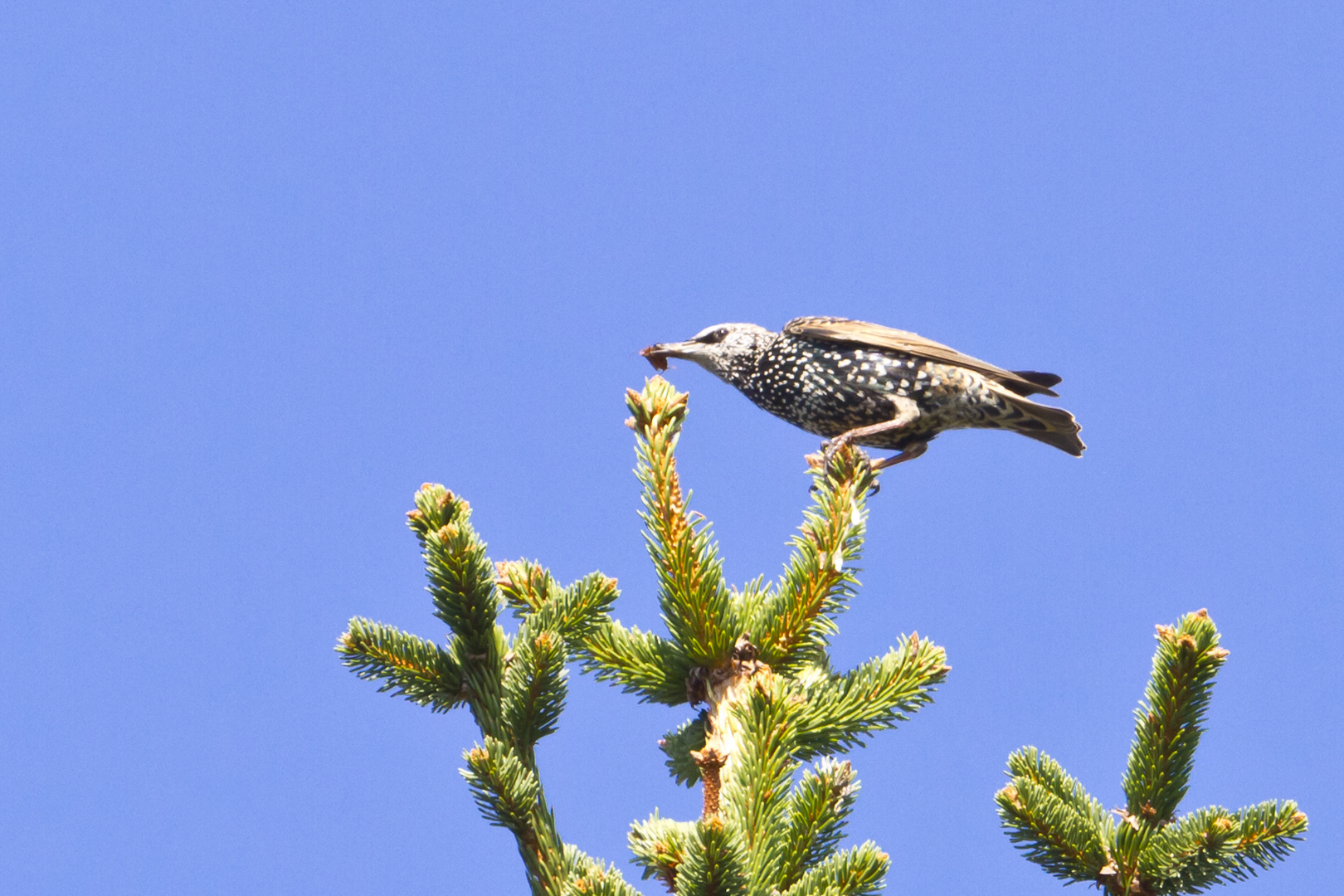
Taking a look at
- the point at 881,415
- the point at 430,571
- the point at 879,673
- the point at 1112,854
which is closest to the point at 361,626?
the point at 430,571

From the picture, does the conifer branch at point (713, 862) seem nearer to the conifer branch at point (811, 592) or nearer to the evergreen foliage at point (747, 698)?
the evergreen foliage at point (747, 698)

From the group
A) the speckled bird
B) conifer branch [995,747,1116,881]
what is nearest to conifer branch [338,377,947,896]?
conifer branch [995,747,1116,881]

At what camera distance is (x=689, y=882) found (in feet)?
8.15

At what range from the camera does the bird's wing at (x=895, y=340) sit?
21.8 ft

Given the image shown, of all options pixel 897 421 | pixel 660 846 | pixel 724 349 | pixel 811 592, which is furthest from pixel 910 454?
pixel 660 846

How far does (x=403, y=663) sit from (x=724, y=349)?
4065 millimetres

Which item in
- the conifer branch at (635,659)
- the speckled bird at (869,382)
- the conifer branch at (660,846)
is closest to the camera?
the conifer branch at (660,846)

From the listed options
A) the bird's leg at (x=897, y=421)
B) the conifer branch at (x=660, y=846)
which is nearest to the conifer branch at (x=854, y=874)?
the conifer branch at (x=660, y=846)

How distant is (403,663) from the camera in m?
3.23

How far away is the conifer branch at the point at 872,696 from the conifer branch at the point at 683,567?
0.28 m

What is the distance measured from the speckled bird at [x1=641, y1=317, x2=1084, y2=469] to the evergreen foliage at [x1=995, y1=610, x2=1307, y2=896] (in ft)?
9.83

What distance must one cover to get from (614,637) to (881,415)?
3.33 m

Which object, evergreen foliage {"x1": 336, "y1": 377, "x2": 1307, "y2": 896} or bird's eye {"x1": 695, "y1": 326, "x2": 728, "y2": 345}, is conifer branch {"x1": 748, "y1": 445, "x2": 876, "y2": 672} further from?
bird's eye {"x1": 695, "y1": 326, "x2": 728, "y2": 345}

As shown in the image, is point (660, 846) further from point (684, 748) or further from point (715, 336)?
point (715, 336)
